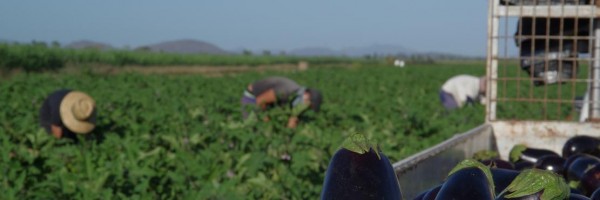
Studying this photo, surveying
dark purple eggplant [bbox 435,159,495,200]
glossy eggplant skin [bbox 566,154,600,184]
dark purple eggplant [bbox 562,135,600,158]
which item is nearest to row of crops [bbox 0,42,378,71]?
dark purple eggplant [bbox 562,135,600,158]

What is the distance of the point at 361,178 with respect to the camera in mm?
1561

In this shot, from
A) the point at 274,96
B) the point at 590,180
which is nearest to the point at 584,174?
the point at 590,180

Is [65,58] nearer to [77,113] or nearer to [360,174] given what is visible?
[77,113]

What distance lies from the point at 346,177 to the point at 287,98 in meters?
8.41

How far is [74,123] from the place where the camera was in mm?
8781

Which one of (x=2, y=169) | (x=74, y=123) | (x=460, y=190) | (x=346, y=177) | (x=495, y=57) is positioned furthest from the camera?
(x=74, y=123)

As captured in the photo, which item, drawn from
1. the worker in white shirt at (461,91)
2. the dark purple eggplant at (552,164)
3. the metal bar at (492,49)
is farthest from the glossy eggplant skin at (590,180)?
the worker in white shirt at (461,91)

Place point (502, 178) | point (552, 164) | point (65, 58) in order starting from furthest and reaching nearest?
point (65, 58)
point (552, 164)
point (502, 178)

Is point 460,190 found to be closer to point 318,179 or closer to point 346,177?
point 346,177

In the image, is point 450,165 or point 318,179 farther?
point 318,179

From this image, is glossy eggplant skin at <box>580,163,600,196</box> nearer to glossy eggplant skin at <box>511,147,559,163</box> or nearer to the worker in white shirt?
glossy eggplant skin at <box>511,147,559,163</box>

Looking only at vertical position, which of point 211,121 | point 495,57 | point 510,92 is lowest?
point 510,92

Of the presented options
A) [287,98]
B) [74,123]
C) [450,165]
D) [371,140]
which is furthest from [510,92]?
[371,140]

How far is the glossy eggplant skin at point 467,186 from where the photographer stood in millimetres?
1438
